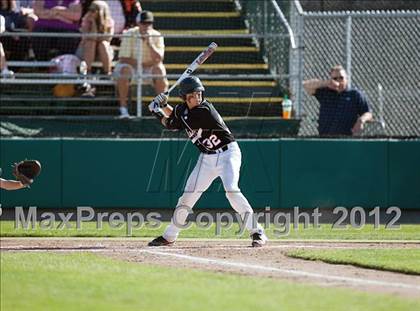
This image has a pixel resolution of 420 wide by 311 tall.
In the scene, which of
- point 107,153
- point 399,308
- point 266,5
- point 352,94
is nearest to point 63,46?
point 107,153

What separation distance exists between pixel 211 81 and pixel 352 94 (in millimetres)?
2549

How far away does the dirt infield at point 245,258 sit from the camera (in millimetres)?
9766

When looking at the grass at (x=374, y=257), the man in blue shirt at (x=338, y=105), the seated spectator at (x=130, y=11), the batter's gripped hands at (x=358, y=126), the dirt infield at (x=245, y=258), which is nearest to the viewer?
the dirt infield at (x=245, y=258)

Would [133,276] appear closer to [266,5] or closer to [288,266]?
[288,266]

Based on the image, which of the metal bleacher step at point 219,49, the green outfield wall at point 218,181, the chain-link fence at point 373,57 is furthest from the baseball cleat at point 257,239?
the metal bleacher step at point 219,49

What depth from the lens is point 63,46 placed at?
1788cm

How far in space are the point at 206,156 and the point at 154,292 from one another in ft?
13.0

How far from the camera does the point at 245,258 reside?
A: 11.4m

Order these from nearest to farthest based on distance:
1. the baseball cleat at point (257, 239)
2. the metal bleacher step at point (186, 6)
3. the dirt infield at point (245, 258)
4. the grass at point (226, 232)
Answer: the dirt infield at point (245, 258), the baseball cleat at point (257, 239), the grass at point (226, 232), the metal bleacher step at point (186, 6)

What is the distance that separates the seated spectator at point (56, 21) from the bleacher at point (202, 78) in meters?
0.42

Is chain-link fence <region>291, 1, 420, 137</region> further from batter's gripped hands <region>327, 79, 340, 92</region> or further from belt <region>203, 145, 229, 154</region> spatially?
belt <region>203, 145, 229, 154</region>

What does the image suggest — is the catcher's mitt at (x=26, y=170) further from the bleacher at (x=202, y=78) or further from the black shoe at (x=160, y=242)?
the bleacher at (x=202, y=78)

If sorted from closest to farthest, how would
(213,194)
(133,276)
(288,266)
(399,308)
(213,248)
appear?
(399,308)
(133,276)
(288,266)
(213,248)
(213,194)

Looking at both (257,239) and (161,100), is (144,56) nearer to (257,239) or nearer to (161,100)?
Answer: (161,100)
